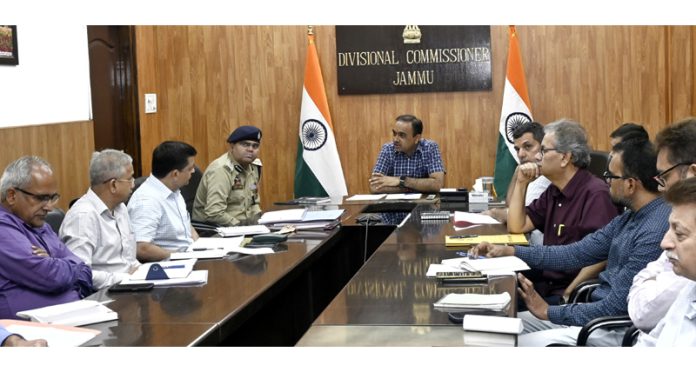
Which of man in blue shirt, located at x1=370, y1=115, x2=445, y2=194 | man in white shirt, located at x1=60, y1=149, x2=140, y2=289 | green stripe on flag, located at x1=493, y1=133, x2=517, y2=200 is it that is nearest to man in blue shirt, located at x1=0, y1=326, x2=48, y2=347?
man in white shirt, located at x1=60, y1=149, x2=140, y2=289

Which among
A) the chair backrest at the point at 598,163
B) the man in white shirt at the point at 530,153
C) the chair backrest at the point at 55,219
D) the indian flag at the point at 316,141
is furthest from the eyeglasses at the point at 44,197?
the indian flag at the point at 316,141

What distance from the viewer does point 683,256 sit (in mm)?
2100

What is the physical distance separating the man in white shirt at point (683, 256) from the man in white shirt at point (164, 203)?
2.63 metres

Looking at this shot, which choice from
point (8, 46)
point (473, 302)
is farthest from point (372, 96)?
point (473, 302)

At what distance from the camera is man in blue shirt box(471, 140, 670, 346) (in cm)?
291

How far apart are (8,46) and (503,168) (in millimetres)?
3692

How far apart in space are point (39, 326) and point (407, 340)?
1044 millimetres

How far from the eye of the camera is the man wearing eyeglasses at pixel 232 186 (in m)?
5.16

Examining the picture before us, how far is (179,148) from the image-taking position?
439 centimetres

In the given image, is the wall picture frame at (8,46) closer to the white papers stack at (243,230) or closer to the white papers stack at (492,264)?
the white papers stack at (243,230)

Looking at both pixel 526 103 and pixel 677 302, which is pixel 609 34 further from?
pixel 677 302

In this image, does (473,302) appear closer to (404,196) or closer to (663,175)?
(663,175)

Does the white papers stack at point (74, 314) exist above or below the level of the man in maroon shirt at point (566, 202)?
below

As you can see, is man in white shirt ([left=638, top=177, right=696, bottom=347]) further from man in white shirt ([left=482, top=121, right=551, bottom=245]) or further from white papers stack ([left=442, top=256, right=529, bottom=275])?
man in white shirt ([left=482, top=121, right=551, bottom=245])
